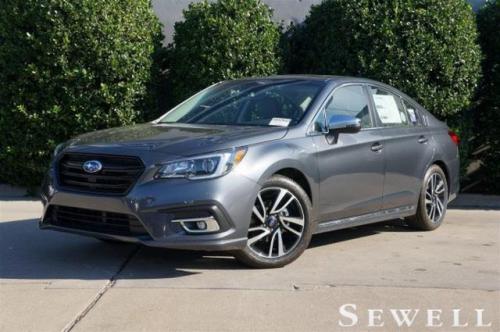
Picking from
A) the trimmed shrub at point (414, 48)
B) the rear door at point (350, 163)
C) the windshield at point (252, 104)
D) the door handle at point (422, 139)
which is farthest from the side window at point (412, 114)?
the trimmed shrub at point (414, 48)

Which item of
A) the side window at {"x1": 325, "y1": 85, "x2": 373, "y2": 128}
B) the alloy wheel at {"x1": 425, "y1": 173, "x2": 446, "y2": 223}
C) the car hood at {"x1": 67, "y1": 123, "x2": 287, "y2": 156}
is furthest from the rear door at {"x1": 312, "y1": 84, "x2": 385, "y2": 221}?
the alloy wheel at {"x1": 425, "y1": 173, "x2": 446, "y2": 223}

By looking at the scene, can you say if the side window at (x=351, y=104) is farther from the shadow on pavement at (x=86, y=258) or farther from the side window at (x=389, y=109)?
the shadow on pavement at (x=86, y=258)

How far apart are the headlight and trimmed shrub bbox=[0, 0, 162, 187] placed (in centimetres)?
424

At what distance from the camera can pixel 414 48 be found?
9.89 metres

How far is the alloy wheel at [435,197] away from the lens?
26.2 feet

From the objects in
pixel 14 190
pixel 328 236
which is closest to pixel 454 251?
pixel 328 236

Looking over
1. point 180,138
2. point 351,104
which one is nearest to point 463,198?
point 351,104

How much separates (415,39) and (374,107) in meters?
2.75

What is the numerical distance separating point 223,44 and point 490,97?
144 inches

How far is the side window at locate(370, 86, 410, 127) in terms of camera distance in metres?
7.56

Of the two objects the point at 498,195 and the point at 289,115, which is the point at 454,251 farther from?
the point at 498,195

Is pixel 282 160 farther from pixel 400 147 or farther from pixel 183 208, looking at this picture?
pixel 400 147

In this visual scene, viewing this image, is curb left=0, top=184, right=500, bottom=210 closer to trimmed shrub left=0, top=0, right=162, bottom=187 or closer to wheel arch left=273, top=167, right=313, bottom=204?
trimmed shrub left=0, top=0, right=162, bottom=187

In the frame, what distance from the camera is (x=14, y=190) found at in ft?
33.5
